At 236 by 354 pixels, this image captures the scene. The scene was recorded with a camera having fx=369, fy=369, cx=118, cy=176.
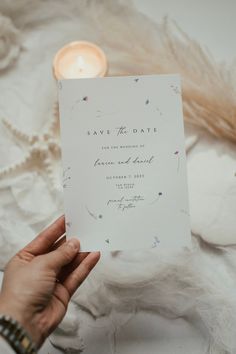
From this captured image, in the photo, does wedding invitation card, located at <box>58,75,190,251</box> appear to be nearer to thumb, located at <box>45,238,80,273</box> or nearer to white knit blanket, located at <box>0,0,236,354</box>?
thumb, located at <box>45,238,80,273</box>

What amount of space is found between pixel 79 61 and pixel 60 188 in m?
0.29

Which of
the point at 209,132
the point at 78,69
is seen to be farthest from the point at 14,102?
the point at 209,132

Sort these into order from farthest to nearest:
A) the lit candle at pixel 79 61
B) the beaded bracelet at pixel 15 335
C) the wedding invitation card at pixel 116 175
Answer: the lit candle at pixel 79 61 → the wedding invitation card at pixel 116 175 → the beaded bracelet at pixel 15 335

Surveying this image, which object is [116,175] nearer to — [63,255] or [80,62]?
[63,255]

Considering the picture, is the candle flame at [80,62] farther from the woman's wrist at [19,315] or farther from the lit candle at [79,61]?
the woman's wrist at [19,315]

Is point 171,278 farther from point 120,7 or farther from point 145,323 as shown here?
point 120,7

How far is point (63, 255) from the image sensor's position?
63 centimetres

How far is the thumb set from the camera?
626 millimetres

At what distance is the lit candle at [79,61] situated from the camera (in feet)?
2.71

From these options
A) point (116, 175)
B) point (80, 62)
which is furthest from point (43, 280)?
point (80, 62)

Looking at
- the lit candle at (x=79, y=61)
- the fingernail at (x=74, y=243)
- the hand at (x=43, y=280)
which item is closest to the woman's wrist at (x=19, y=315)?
the hand at (x=43, y=280)

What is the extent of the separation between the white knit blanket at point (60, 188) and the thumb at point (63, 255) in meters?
0.13

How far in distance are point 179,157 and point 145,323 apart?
341 mm

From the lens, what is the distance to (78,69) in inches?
33.0
